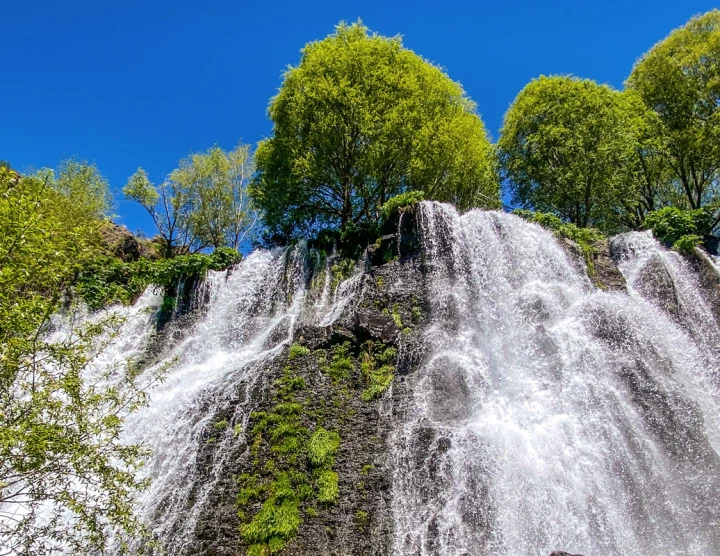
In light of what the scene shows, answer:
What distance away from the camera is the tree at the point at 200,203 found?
31.7 meters

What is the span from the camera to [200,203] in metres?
32.1

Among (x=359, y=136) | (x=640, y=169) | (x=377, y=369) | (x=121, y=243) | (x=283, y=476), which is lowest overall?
(x=283, y=476)

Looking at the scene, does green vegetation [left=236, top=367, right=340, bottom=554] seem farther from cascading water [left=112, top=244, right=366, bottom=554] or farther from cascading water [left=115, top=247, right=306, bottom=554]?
cascading water [left=115, top=247, right=306, bottom=554]

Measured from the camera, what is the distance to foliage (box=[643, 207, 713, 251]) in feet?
58.8

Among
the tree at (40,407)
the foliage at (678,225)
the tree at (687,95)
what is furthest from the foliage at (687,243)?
the tree at (40,407)

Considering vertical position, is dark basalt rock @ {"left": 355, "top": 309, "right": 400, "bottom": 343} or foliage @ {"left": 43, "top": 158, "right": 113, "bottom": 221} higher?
foliage @ {"left": 43, "top": 158, "right": 113, "bottom": 221}

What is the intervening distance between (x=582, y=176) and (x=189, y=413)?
1936 cm

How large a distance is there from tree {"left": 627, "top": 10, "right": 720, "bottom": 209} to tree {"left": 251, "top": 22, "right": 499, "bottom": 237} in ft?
28.9

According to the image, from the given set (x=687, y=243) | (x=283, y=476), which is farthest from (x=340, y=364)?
(x=687, y=243)

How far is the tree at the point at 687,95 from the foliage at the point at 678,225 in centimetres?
453

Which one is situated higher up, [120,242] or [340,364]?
[120,242]

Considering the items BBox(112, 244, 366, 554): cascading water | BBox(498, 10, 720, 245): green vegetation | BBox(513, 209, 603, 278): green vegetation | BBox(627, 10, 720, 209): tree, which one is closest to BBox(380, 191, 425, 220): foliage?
BBox(112, 244, 366, 554): cascading water

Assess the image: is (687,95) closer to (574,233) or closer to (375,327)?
(574,233)

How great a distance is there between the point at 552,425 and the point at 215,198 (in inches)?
1068
